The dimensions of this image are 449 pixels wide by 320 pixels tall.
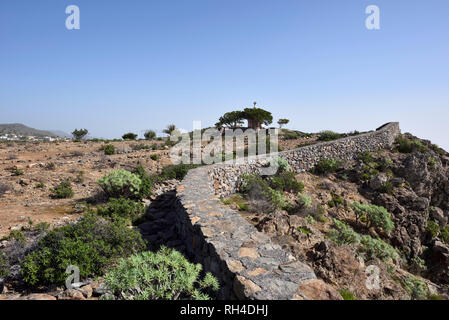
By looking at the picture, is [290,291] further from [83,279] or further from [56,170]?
[56,170]

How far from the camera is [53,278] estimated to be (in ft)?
11.3

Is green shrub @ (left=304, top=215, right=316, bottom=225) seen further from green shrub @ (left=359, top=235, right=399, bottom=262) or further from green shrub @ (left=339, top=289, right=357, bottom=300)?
green shrub @ (left=339, top=289, right=357, bottom=300)

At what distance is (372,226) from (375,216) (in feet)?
1.38

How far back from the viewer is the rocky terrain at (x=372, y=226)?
4289 mm

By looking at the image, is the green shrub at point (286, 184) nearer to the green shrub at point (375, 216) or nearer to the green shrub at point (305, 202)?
the green shrub at point (305, 202)

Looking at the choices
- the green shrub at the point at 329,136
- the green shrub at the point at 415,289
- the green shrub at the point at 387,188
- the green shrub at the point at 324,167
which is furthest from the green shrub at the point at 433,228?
the green shrub at the point at 329,136

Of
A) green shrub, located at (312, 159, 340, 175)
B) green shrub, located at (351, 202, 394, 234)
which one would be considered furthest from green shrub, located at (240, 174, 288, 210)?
green shrub, located at (312, 159, 340, 175)

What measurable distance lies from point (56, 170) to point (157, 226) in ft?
25.5

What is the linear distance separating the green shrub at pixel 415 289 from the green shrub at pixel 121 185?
7.32 metres

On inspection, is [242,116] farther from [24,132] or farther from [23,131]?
[23,131]

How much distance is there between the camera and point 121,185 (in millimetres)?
7457

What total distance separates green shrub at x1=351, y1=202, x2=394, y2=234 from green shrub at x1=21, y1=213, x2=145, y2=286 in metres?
7.75

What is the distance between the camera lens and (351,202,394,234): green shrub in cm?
827
